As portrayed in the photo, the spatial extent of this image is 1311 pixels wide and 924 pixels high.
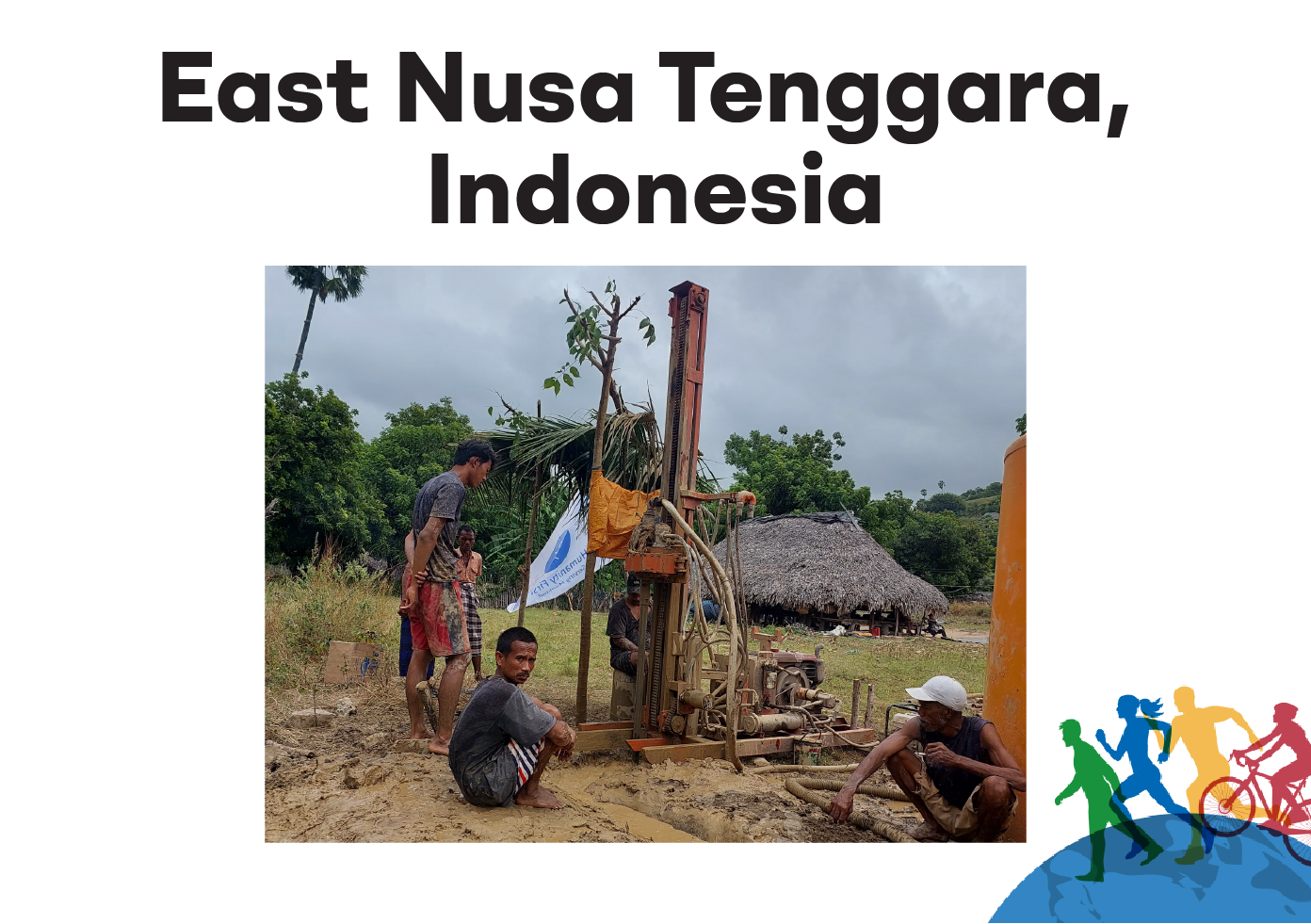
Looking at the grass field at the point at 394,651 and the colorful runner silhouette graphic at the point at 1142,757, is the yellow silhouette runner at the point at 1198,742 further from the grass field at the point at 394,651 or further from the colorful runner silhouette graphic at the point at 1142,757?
the grass field at the point at 394,651

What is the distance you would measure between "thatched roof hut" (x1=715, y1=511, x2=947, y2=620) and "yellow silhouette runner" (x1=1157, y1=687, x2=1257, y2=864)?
16.7 meters

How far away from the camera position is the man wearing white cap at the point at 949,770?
12.1 ft

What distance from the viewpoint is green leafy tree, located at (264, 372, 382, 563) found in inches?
631

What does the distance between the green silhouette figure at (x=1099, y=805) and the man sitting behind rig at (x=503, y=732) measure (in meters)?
2.15

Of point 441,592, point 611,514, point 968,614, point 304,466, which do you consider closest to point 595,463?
point 611,514

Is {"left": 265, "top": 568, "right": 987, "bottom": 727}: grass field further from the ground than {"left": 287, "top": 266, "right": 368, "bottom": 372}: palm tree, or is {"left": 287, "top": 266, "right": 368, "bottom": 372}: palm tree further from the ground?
{"left": 287, "top": 266, "right": 368, "bottom": 372}: palm tree

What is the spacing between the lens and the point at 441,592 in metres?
4.94

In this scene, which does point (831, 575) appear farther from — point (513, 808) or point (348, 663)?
point (513, 808)

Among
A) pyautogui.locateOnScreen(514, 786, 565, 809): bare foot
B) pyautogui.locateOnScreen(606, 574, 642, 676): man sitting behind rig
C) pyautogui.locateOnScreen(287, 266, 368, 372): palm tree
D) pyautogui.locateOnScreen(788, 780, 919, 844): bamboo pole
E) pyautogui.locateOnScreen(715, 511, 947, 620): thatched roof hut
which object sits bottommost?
pyautogui.locateOnScreen(715, 511, 947, 620): thatched roof hut

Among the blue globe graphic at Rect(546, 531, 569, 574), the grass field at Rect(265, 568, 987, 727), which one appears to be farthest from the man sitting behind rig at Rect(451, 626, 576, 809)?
the blue globe graphic at Rect(546, 531, 569, 574)

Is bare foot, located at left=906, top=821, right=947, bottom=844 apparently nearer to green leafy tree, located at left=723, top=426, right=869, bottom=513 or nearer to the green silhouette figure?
the green silhouette figure

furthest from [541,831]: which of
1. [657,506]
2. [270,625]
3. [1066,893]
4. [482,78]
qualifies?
[270,625]

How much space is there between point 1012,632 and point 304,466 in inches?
625

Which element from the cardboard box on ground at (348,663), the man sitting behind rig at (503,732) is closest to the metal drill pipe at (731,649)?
the man sitting behind rig at (503,732)
